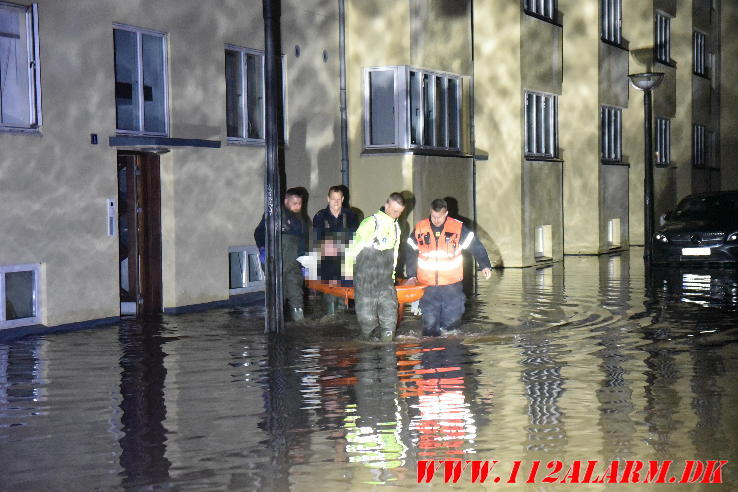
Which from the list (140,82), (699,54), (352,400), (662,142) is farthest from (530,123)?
(699,54)

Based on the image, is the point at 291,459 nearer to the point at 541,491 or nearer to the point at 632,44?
the point at 541,491

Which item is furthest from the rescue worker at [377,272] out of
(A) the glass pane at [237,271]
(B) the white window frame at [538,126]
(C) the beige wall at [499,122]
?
(B) the white window frame at [538,126]

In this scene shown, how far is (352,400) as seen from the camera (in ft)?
33.2

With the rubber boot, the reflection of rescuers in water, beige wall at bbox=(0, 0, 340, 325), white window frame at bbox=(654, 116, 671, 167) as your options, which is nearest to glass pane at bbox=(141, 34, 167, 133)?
beige wall at bbox=(0, 0, 340, 325)

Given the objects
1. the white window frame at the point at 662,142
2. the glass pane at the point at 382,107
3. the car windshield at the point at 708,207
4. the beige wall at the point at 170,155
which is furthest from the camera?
the white window frame at the point at 662,142

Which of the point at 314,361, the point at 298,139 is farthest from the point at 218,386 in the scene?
the point at 298,139

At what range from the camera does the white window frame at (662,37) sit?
37688mm

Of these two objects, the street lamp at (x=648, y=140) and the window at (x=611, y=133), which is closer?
the street lamp at (x=648, y=140)

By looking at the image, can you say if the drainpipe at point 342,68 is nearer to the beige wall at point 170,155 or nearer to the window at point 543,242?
the beige wall at point 170,155

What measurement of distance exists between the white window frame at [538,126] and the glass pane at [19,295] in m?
14.0

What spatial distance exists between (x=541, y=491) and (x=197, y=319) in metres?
10.4

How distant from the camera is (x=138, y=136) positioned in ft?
55.1

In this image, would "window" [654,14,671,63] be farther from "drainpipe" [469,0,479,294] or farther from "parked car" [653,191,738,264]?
"drainpipe" [469,0,479,294]

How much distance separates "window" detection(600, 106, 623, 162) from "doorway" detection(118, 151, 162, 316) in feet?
57.5
